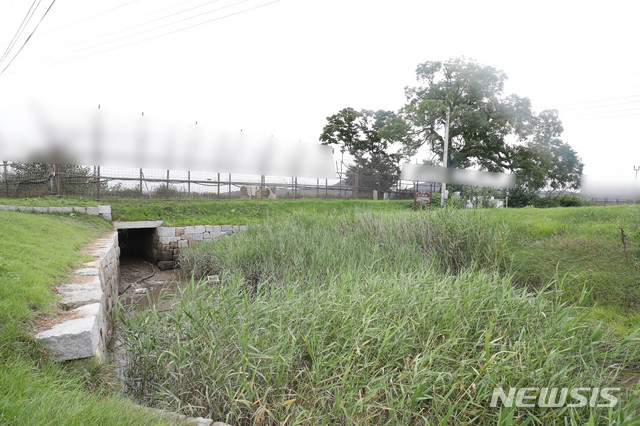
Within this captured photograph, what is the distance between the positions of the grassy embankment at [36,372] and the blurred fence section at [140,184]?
27.2 ft

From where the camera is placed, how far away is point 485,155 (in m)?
24.0

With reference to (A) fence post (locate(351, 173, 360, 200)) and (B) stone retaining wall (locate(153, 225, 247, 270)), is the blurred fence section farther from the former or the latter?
(B) stone retaining wall (locate(153, 225, 247, 270))

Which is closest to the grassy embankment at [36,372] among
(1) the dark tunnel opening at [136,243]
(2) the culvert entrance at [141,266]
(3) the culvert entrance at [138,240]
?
(2) the culvert entrance at [141,266]

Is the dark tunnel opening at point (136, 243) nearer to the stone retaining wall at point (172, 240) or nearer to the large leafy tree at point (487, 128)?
the stone retaining wall at point (172, 240)

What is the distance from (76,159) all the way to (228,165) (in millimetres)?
5244

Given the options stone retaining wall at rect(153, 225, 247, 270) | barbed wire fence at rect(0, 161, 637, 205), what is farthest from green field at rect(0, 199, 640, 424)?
barbed wire fence at rect(0, 161, 637, 205)

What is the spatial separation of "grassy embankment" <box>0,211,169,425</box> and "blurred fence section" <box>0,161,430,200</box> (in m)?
8.29

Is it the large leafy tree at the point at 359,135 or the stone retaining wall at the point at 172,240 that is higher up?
the large leafy tree at the point at 359,135

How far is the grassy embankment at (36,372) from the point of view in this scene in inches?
62.2

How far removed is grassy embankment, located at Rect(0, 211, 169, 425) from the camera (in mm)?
1580

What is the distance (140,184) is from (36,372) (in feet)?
37.1

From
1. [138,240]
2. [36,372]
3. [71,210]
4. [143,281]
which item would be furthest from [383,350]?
[138,240]

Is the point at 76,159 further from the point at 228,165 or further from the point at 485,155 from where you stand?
the point at 485,155

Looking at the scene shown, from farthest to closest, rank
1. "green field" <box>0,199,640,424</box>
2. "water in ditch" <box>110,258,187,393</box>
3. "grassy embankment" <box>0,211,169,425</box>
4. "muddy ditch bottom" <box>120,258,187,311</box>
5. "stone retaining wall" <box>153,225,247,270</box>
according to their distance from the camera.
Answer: "stone retaining wall" <box>153,225,247,270</box> → "muddy ditch bottom" <box>120,258,187,311</box> → "water in ditch" <box>110,258,187,393</box> → "green field" <box>0,199,640,424</box> → "grassy embankment" <box>0,211,169,425</box>
